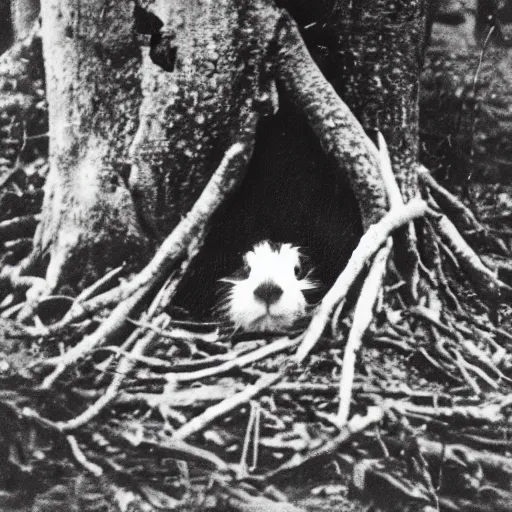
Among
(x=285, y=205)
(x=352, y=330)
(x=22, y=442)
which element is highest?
(x=285, y=205)

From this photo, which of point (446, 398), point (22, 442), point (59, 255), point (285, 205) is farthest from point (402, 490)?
point (59, 255)

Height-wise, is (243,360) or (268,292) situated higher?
(268,292)

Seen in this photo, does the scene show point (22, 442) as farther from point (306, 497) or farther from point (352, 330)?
point (352, 330)

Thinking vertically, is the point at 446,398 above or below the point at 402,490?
above

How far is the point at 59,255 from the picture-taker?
2.30 meters

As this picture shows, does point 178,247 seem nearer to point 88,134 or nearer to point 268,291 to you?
point 268,291

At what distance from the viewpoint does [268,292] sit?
7.57ft

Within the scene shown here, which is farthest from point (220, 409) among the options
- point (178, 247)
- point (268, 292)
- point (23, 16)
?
point (23, 16)

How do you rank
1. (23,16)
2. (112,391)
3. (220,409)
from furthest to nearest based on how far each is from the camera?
(23,16), (112,391), (220,409)

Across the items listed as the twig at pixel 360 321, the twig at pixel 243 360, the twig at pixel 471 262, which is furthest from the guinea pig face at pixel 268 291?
the twig at pixel 471 262

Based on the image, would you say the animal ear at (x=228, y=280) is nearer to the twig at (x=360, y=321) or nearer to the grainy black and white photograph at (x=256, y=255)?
the grainy black and white photograph at (x=256, y=255)

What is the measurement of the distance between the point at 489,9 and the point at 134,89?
4.06ft

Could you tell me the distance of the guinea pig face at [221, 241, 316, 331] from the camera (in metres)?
2.28

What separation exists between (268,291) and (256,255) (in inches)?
5.9
